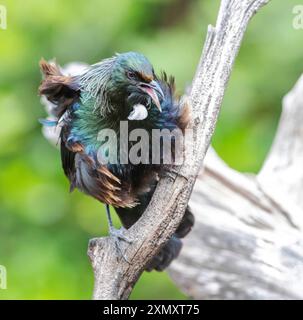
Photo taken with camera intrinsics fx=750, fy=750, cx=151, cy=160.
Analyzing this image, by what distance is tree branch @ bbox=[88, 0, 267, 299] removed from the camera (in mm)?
2227

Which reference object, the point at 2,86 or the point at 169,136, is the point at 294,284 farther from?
the point at 2,86

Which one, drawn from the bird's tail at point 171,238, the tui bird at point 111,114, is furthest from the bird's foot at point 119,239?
the bird's tail at point 171,238

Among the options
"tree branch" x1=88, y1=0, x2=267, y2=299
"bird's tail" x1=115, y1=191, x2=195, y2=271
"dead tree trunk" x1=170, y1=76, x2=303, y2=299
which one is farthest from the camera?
"dead tree trunk" x1=170, y1=76, x2=303, y2=299

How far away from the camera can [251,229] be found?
3.02 m

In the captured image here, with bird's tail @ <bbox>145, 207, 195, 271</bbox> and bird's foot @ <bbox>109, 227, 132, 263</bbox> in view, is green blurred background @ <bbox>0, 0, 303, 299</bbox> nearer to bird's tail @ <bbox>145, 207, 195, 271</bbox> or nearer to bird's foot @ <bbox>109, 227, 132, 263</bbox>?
bird's tail @ <bbox>145, 207, 195, 271</bbox>

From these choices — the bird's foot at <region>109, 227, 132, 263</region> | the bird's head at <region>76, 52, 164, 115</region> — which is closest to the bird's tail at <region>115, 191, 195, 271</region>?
the bird's foot at <region>109, 227, 132, 263</region>

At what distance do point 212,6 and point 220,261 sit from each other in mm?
1598

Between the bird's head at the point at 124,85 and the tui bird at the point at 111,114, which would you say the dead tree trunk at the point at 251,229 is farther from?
the bird's head at the point at 124,85

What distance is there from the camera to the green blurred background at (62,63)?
3.88 m

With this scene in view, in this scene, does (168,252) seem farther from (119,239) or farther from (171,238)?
(119,239)

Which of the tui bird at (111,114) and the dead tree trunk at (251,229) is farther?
the dead tree trunk at (251,229)

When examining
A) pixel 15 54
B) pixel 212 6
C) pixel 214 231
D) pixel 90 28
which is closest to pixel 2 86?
pixel 15 54

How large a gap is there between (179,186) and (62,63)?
194 centimetres

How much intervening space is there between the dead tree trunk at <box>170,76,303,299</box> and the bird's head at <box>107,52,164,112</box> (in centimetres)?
86
